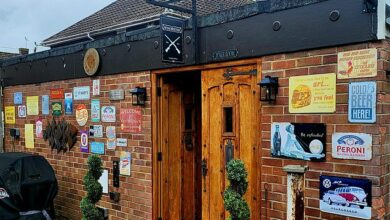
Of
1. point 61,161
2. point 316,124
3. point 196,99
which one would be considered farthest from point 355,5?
point 61,161

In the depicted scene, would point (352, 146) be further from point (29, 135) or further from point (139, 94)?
point (29, 135)

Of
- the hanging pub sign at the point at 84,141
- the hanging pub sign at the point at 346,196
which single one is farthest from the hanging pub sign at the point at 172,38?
the hanging pub sign at the point at 84,141

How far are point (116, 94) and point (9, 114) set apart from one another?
3787 millimetres

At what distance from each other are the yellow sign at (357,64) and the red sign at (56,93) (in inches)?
200

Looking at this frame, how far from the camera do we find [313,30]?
12.2ft

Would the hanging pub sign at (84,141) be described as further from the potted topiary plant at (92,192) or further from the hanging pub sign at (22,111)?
the hanging pub sign at (22,111)

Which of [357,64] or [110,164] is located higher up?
[357,64]

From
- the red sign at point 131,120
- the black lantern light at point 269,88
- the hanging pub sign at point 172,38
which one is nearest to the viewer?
the black lantern light at point 269,88

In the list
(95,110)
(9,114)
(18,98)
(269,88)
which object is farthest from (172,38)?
(9,114)

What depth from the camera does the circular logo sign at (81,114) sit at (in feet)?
21.2

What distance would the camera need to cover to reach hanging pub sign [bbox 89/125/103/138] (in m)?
6.18

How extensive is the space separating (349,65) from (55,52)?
17.6 ft

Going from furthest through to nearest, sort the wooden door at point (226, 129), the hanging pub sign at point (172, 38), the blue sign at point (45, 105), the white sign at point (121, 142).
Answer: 1. the blue sign at point (45, 105)
2. the white sign at point (121, 142)
3. the hanging pub sign at point (172, 38)
4. the wooden door at point (226, 129)

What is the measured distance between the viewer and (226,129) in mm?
4699
